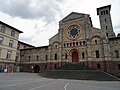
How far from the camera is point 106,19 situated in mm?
42125

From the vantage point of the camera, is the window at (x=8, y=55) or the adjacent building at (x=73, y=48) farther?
the window at (x=8, y=55)

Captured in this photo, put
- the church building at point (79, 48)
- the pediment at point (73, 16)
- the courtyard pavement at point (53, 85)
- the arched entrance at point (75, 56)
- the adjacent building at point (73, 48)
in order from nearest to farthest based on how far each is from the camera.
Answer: the courtyard pavement at point (53, 85) < the church building at point (79, 48) < the adjacent building at point (73, 48) < the arched entrance at point (75, 56) < the pediment at point (73, 16)

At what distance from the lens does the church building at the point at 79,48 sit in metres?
26.7

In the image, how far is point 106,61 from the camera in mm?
26266

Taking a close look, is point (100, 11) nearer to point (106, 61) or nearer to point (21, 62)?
point (106, 61)

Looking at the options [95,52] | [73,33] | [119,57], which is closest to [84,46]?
[95,52]

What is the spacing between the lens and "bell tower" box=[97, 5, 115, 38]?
40812 mm

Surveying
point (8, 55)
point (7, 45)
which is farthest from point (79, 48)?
point (8, 55)

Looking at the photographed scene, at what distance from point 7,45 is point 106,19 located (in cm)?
3800

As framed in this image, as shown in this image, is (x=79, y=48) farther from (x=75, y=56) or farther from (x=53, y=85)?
(x=53, y=85)

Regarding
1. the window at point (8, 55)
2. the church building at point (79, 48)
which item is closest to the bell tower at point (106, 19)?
the church building at point (79, 48)

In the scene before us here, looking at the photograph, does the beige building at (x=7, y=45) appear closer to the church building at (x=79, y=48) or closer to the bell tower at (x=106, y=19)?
the church building at (x=79, y=48)

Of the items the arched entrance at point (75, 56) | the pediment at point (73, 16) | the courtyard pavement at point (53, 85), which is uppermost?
the pediment at point (73, 16)

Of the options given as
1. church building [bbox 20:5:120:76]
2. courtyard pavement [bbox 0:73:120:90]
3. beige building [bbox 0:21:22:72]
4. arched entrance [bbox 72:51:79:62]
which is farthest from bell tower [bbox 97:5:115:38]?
beige building [bbox 0:21:22:72]
